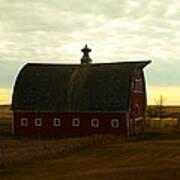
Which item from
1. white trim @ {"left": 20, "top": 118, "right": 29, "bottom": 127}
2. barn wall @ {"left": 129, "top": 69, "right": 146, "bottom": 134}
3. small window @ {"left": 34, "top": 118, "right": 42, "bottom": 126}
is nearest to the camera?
barn wall @ {"left": 129, "top": 69, "right": 146, "bottom": 134}

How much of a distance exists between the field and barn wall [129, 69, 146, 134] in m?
6.73

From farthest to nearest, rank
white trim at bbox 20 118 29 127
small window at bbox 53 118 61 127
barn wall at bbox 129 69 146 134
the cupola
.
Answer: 1. the cupola
2. white trim at bbox 20 118 29 127
3. small window at bbox 53 118 61 127
4. barn wall at bbox 129 69 146 134

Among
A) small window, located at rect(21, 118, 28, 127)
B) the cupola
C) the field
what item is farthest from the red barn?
the field

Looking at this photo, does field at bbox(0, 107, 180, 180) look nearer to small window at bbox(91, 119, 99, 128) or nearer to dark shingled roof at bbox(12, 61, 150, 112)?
small window at bbox(91, 119, 99, 128)

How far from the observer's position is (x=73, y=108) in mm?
40719

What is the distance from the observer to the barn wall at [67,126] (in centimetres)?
3959

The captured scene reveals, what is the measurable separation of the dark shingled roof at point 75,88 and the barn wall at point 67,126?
2.02 feet

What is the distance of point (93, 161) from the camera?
953 inches

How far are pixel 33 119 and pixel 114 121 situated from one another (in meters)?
8.51

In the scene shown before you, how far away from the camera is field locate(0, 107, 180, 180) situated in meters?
19.4

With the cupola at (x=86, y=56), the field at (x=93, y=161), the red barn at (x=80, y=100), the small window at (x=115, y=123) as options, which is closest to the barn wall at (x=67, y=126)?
the red barn at (x=80, y=100)

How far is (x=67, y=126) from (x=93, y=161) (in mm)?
16892

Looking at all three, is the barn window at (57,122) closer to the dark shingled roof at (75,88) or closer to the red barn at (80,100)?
the red barn at (80,100)

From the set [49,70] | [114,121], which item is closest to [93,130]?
[114,121]
